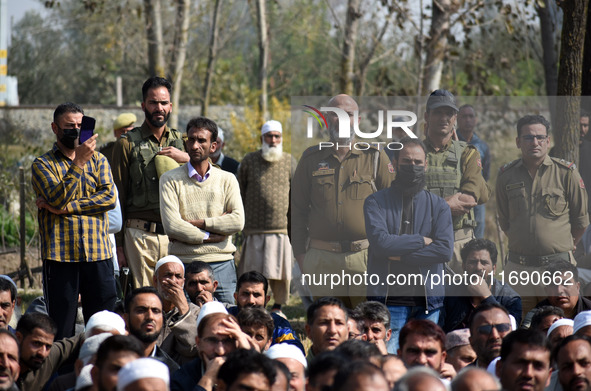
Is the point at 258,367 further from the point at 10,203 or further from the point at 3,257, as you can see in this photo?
the point at 10,203

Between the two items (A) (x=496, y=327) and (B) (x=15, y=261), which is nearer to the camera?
(A) (x=496, y=327)

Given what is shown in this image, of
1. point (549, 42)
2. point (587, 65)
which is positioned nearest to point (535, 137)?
point (587, 65)

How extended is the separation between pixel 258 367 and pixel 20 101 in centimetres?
2972

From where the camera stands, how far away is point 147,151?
7.24 metres

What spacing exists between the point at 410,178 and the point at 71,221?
2.58 metres

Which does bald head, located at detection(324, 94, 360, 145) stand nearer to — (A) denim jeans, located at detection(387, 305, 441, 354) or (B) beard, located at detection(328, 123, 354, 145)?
(B) beard, located at detection(328, 123, 354, 145)

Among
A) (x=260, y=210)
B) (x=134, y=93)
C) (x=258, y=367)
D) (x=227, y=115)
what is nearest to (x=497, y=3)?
(x=260, y=210)

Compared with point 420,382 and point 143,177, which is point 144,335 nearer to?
point 143,177

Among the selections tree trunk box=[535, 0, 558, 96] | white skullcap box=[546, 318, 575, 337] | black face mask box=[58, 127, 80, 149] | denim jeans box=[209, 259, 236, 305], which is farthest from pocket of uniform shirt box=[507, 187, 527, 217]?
tree trunk box=[535, 0, 558, 96]

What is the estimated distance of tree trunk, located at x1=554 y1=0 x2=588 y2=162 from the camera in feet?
27.1

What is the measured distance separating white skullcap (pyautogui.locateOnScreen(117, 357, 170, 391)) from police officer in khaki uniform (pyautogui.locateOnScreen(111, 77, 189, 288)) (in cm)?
285

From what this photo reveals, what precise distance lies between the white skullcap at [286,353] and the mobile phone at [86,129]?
199 cm

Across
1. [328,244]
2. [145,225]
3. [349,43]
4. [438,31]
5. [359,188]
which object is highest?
[349,43]

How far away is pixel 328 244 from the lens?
7.20m
